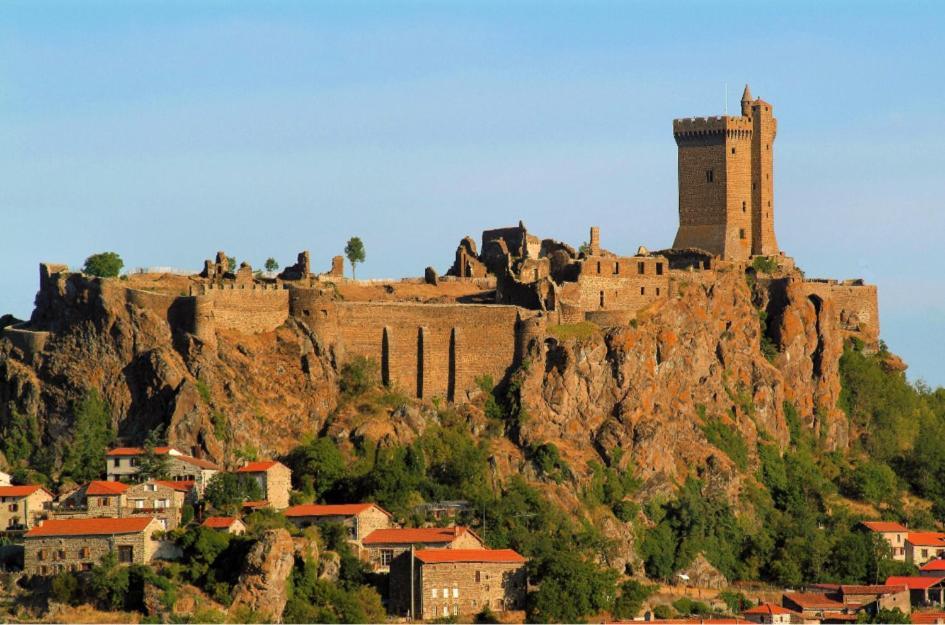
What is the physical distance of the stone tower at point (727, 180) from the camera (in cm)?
13888

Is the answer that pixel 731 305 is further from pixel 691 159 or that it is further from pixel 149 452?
pixel 149 452

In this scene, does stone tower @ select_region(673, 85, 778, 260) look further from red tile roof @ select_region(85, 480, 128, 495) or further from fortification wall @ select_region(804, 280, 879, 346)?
red tile roof @ select_region(85, 480, 128, 495)

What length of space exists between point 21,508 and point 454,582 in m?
18.1

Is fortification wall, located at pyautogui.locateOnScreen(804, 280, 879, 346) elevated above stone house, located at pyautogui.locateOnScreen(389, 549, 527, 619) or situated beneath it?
elevated above

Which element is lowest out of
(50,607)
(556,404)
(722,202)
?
(50,607)

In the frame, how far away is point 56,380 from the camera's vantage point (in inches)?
4540

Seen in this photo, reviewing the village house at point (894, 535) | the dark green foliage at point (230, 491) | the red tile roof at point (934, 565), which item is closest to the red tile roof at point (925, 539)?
the village house at point (894, 535)

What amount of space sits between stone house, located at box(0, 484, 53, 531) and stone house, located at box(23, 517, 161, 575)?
14.1 feet

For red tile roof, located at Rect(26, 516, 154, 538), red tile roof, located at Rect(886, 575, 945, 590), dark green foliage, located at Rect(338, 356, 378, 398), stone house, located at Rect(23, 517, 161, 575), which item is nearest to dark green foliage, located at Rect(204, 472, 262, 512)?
red tile roof, located at Rect(26, 516, 154, 538)

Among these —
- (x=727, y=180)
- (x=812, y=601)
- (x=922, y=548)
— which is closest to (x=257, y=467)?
(x=812, y=601)

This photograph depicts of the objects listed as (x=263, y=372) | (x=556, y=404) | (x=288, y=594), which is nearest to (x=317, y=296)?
(x=263, y=372)

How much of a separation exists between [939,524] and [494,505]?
27421 mm

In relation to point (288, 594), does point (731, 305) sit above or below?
above

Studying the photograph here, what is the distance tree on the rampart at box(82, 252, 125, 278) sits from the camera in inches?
5094
